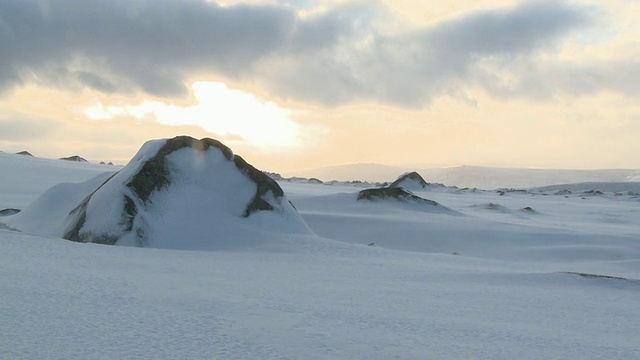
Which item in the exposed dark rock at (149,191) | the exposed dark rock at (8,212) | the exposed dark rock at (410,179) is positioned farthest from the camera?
the exposed dark rock at (410,179)

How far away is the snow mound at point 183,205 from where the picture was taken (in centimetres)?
496

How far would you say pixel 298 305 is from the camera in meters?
2.76

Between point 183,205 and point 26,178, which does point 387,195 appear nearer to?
point 183,205

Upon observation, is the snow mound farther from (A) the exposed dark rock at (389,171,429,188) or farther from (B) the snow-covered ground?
(A) the exposed dark rock at (389,171,429,188)

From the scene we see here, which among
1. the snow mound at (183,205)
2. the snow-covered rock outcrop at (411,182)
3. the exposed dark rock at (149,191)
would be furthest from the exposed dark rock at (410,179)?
the snow mound at (183,205)

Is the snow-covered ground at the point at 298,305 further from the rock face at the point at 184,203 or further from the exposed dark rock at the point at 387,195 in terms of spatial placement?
the exposed dark rock at the point at 387,195

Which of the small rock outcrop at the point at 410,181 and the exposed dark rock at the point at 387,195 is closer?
the exposed dark rock at the point at 387,195

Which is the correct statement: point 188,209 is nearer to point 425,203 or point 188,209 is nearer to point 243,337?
point 243,337

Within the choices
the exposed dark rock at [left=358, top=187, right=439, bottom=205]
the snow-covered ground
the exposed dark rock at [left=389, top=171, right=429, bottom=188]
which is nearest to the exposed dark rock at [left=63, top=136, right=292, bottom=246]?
the snow-covered ground

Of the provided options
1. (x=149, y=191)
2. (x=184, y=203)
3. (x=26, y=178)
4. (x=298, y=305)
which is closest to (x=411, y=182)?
(x=26, y=178)

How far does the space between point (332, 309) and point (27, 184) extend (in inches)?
303

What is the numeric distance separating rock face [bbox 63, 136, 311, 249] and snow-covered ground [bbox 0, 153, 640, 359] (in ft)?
1.58

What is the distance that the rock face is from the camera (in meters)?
4.96

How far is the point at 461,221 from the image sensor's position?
8.09m
